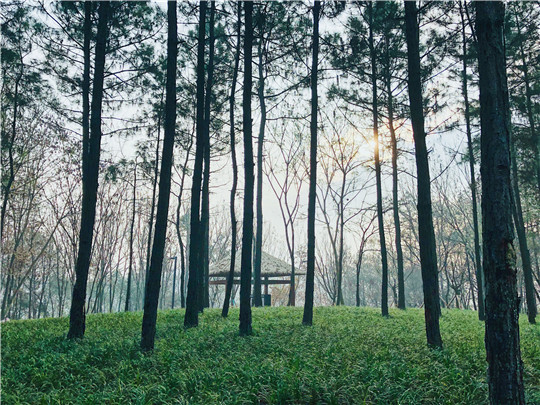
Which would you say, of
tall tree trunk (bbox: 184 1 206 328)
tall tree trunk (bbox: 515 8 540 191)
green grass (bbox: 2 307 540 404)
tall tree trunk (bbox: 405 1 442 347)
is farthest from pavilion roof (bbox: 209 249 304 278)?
tall tree trunk (bbox: 405 1 442 347)

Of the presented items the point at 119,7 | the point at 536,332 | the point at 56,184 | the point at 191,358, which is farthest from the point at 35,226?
the point at 536,332

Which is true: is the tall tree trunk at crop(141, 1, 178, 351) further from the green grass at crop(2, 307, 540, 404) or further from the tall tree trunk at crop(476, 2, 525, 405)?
the tall tree trunk at crop(476, 2, 525, 405)

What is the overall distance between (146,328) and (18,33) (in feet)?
38.5

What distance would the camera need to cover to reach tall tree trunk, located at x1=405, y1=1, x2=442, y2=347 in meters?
6.81

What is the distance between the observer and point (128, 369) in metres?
5.75

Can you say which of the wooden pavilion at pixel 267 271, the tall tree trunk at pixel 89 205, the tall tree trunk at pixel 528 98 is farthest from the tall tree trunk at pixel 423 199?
the wooden pavilion at pixel 267 271

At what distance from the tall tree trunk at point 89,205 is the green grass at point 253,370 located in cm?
61

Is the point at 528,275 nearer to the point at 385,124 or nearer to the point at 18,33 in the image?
the point at 385,124

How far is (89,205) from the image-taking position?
28.9ft

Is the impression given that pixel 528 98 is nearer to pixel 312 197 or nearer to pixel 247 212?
pixel 312 197

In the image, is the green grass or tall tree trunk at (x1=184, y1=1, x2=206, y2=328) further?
tall tree trunk at (x1=184, y1=1, x2=206, y2=328)

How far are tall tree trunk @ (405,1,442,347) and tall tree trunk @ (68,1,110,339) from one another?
23.9 feet

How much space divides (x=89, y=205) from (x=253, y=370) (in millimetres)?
5996

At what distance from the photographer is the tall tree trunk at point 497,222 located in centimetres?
327
